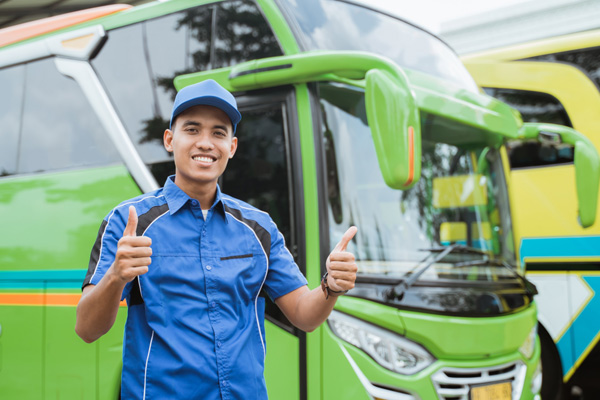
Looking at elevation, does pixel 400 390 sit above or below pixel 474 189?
below

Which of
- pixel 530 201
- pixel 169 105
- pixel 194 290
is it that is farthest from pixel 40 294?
pixel 530 201

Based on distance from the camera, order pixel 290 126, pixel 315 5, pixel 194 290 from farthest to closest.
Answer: pixel 315 5, pixel 290 126, pixel 194 290

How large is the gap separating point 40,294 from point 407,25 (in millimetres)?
3183

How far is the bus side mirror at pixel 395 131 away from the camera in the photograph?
251 centimetres

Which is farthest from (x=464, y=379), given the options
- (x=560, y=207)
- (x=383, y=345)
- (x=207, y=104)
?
(x=560, y=207)

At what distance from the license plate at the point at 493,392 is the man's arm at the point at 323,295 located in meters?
1.49

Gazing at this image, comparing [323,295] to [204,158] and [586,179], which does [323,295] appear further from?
[586,179]

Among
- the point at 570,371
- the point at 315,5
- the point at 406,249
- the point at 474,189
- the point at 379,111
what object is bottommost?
the point at 570,371

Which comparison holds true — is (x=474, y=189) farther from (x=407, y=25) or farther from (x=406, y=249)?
(x=407, y=25)

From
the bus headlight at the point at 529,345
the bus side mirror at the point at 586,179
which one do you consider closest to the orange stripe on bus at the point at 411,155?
the bus headlight at the point at 529,345

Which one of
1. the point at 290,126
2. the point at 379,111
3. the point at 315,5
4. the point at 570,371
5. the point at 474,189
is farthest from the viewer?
the point at 570,371

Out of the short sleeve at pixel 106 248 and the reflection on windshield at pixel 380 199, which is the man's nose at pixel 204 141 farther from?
the reflection on windshield at pixel 380 199

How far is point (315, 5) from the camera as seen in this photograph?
3416 millimetres

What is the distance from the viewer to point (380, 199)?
10.5 feet
